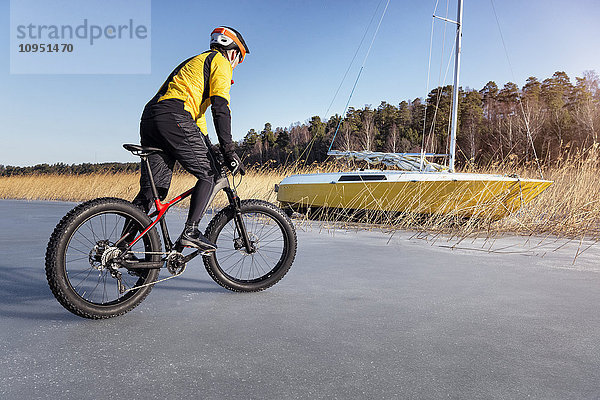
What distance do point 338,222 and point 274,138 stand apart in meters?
54.9

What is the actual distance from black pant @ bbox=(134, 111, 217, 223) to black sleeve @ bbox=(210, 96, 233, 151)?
0.14 metres

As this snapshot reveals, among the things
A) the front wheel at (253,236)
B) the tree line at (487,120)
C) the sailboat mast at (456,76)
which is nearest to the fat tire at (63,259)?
the front wheel at (253,236)

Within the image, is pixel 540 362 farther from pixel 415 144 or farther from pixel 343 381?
pixel 415 144

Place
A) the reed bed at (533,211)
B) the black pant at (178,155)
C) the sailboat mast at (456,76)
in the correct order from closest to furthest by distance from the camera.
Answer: the black pant at (178,155)
the reed bed at (533,211)
the sailboat mast at (456,76)

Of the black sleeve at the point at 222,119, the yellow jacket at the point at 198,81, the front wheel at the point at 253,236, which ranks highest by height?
the yellow jacket at the point at 198,81

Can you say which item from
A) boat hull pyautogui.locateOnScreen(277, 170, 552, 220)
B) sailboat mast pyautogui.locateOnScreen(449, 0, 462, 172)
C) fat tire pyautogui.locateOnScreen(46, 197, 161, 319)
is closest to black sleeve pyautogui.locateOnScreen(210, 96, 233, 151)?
fat tire pyautogui.locateOnScreen(46, 197, 161, 319)

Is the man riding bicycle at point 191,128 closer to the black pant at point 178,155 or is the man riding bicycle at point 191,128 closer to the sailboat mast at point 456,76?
the black pant at point 178,155

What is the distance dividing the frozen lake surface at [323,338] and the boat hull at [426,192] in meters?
3.07

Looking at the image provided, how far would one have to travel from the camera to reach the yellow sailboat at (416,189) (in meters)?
6.80

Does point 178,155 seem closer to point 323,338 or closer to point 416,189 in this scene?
point 323,338

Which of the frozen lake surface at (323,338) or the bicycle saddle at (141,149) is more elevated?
the bicycle saddle at (141,149)

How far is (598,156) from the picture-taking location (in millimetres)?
8258

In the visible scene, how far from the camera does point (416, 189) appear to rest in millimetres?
7215

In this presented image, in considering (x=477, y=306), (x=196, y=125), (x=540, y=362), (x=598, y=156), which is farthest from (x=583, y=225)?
(x=196, y=125)
